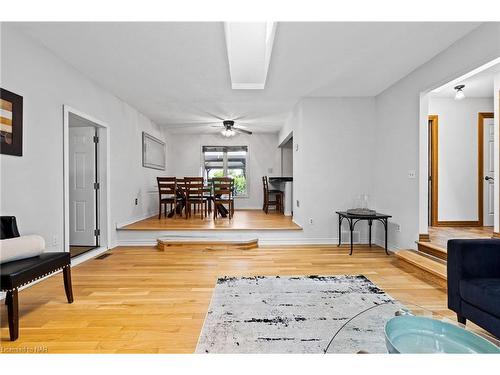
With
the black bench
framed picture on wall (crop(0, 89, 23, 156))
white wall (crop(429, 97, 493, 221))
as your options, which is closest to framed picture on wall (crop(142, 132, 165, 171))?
framed picture on wall (crop(0, 89, 23, 156))

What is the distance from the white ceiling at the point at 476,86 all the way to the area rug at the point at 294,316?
3.23 metres

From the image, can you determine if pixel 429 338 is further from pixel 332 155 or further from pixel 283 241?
pixel 332 155

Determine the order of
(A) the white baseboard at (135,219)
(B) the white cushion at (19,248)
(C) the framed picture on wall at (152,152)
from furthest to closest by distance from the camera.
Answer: (C) the framed picture on wall at (152,152)
(A) the white baseboard at (135,219)
(B) the white cushion at (19,248)

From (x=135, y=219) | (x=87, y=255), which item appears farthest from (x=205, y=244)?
(x=135, y=219)

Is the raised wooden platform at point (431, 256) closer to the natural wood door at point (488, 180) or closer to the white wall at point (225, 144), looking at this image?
the natural wood door at point (488, 180)

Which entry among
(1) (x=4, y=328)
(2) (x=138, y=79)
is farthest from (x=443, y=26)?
(1) (x=4, y=328)

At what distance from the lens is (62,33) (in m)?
2.73

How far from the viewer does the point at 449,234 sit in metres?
4.16

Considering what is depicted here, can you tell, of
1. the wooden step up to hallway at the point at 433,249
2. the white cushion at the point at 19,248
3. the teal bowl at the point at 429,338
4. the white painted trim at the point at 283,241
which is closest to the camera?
the teal bowl at the point at 429,338

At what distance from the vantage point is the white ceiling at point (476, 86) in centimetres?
383

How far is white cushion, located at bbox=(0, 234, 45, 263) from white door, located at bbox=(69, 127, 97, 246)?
91.2 inches

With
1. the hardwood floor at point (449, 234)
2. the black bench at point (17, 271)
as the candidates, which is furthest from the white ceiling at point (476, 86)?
the black bench at point (17, 271)

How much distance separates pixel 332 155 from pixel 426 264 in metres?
2.37

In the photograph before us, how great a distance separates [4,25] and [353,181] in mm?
5024
